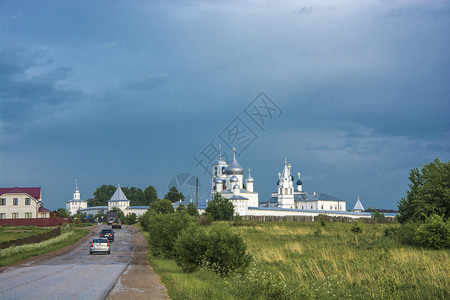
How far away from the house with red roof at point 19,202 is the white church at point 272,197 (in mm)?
47179

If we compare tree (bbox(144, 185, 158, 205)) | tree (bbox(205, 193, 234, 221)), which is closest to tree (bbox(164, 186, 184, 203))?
tree (bbox(144, 185, 158, 205))

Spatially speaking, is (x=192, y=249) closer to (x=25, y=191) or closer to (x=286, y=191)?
(x=25, y=191)

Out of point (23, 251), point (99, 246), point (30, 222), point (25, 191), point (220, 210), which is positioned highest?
point (25, 191)

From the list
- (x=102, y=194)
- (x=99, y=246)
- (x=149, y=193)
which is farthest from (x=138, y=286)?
(x=102, y=194)

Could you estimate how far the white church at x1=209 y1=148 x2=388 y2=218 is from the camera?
11556 centimetres

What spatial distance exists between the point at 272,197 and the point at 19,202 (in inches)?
3435

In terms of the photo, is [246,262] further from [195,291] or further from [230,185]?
[230,185]

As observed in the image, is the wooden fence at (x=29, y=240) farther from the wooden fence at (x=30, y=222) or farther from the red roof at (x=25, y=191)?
the red roof at (x=25, y=191)

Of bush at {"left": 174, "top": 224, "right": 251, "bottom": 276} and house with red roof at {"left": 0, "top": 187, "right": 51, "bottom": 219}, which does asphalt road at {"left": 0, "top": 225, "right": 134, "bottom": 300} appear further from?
house with red roof at {"left": 0, "top": 187, "right": 51, "bottom": 219}

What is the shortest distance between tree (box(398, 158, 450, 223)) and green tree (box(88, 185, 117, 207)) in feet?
541

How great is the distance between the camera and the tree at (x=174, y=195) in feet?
549

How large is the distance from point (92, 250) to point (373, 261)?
75.1 feet

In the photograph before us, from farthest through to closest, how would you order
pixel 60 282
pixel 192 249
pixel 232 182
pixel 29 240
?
pixel 232 182 < pixel 29 240 < pixel 192 249 < pixel 60 282

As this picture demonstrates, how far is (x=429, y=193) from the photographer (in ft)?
101
